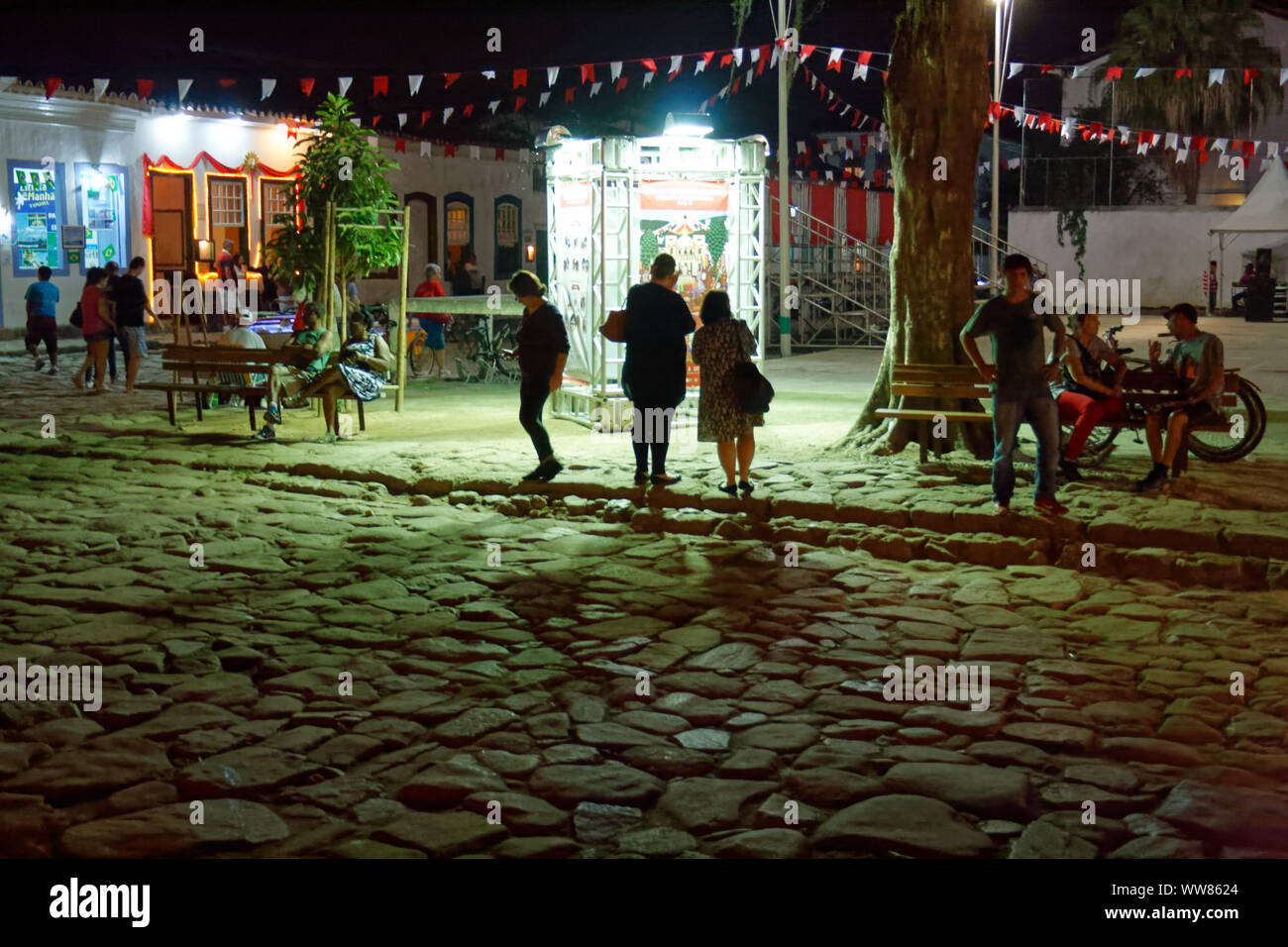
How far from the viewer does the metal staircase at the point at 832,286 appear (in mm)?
25750

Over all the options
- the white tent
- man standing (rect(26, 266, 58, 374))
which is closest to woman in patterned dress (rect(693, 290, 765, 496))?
man standing (rect(26, 266, 58, 374))

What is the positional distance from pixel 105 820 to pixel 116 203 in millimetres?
23806

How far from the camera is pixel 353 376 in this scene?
13203 mm

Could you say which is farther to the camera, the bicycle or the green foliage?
the green foliage

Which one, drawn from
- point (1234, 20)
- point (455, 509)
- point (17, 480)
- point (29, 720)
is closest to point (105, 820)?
point (29, 720)

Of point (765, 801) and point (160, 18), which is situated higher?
point (160, 18)

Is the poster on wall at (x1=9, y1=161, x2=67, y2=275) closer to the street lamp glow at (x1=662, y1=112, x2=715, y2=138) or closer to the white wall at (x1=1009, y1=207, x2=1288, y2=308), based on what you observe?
the street lamp glow at (x1=662, y1=112, x2=715, y2=138)

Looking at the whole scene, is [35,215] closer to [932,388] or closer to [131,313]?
[131,313]

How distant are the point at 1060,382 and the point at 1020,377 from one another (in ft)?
7.58

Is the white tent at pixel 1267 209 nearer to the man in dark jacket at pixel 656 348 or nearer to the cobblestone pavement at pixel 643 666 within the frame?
the cobblestone pavement at pixel 643 666

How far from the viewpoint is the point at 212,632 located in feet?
23.1

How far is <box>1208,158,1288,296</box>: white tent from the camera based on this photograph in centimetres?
3319

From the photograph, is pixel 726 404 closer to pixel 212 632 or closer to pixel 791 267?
pixel 212 632

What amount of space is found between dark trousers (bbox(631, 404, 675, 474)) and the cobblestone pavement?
0.39 m
